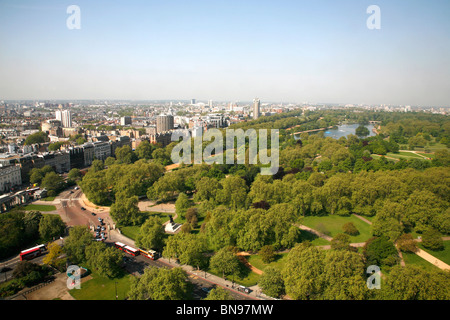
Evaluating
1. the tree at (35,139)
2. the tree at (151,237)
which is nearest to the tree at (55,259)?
the tree at (151,237)

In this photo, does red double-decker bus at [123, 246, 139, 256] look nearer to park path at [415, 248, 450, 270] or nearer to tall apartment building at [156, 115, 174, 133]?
park path at [415, 248, 450, 270]

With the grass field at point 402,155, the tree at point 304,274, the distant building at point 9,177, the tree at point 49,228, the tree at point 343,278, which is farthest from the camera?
the grass field at point 402,155

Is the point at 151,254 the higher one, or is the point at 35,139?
the point at 35,139

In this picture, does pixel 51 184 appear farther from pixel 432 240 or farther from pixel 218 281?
pixel 432 240

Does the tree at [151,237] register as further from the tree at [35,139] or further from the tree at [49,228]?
the tree at [35,139]

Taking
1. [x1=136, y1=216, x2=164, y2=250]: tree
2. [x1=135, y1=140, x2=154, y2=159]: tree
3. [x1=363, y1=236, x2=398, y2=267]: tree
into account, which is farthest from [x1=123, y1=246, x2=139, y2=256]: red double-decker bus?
[x1=135, y1=140, x2=154, y2=159]: tree

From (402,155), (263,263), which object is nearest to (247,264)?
(263,263)
